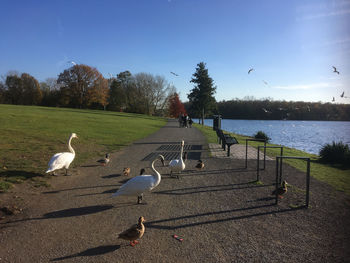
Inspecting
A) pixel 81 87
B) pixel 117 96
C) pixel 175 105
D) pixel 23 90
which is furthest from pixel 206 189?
pixel 23 90

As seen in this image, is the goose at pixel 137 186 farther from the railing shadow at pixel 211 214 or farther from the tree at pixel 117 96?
the tree at pixel 117 96

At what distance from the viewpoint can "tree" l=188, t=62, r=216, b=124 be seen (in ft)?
157

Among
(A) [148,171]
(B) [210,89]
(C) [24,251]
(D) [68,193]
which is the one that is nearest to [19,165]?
(D) [68,193]

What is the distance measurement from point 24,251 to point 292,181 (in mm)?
7527

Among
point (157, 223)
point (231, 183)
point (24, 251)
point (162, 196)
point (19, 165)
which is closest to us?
point (24, 251)

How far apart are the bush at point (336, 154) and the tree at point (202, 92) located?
117 ft

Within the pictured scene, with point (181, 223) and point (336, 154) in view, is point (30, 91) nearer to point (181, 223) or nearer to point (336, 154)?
point (336, 154)

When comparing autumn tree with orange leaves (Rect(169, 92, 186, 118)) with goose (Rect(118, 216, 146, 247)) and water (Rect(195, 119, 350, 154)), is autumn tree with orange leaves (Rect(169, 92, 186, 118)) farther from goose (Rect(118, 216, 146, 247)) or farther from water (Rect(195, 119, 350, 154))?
goose (Rect(118, 216, 146, 247))

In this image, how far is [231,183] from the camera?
23.4 feet

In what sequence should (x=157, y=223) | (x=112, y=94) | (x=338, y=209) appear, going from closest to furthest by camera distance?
(x=157, y=223), (x=338, y=209), (x=112, y=94)

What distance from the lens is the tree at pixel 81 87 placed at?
64.9 meters

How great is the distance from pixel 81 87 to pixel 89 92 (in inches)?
115

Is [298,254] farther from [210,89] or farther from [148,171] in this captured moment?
[210,89]

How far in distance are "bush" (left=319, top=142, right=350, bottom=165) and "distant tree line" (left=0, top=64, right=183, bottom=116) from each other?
187ft
